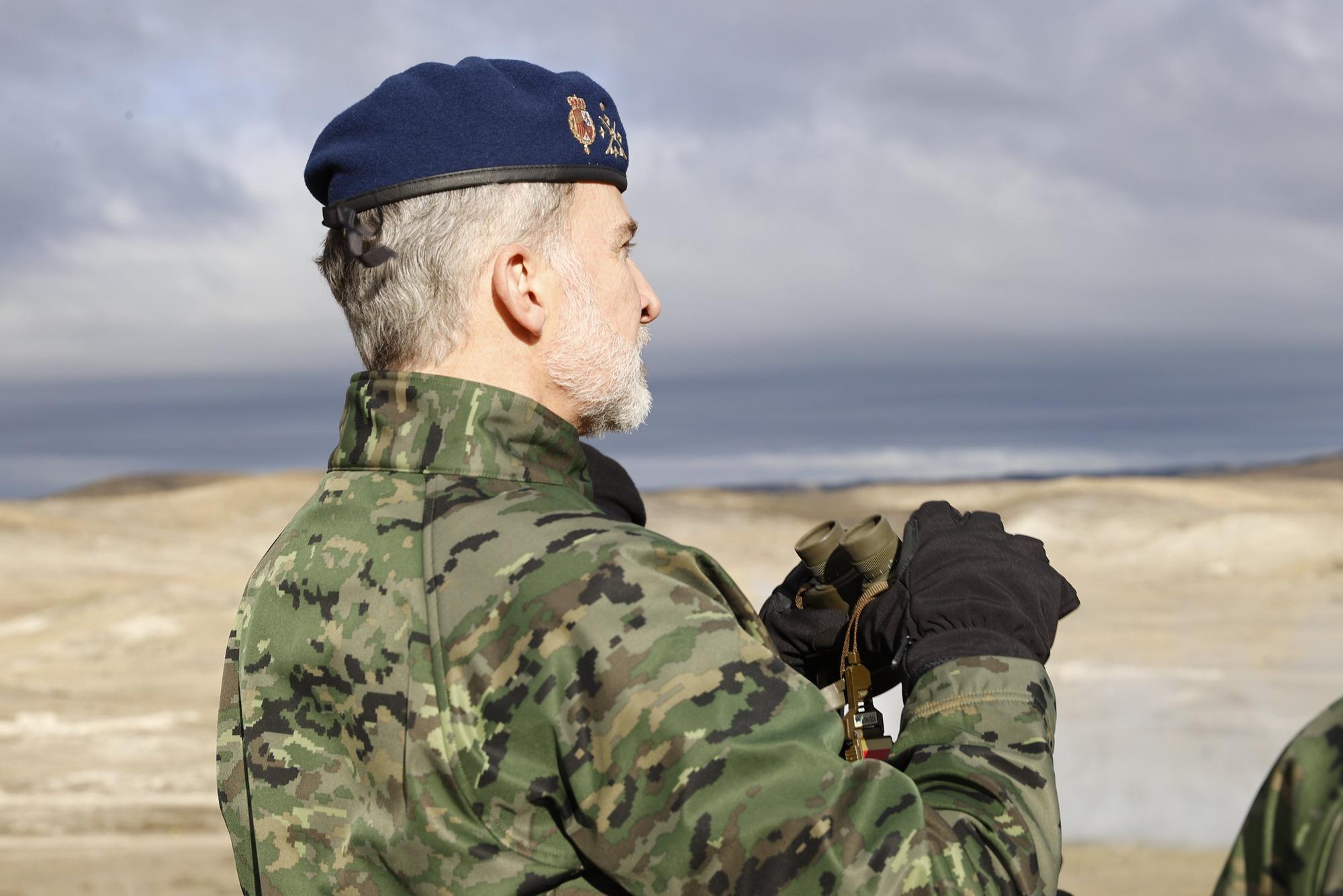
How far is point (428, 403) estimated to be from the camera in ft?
6.31

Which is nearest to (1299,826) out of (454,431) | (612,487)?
(454,431)

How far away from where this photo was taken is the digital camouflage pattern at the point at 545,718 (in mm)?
1566

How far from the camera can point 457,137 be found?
2018 millimetres

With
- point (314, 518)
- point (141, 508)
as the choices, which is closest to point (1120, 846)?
point (314, 518)

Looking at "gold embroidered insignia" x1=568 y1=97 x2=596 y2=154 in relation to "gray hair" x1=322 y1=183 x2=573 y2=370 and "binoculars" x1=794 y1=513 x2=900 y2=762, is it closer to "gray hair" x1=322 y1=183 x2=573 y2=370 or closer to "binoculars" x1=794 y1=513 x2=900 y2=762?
Answer: "gray hair" x1=322 y1=183 x2=573 y2=370

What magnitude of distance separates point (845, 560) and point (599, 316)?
58cm

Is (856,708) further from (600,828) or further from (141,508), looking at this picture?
(141,508)

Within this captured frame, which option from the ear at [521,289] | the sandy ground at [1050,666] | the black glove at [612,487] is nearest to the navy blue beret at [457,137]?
the ear at [521,289]

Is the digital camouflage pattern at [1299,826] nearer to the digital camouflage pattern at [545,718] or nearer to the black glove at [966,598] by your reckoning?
the digital camouflage pattern at [545,718]

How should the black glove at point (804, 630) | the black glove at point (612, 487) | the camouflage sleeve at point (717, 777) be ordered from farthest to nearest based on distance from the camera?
the black glove at point (612, 487) < the black glove at point (804, 630) < the camouflage sleeve at point (717, 777)

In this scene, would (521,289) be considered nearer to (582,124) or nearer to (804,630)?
(582,124)

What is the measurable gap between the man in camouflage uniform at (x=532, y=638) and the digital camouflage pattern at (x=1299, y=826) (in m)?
0.45

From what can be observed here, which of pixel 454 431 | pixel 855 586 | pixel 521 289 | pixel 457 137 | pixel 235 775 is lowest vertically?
pixel 235 775

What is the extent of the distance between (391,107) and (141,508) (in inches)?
1248
